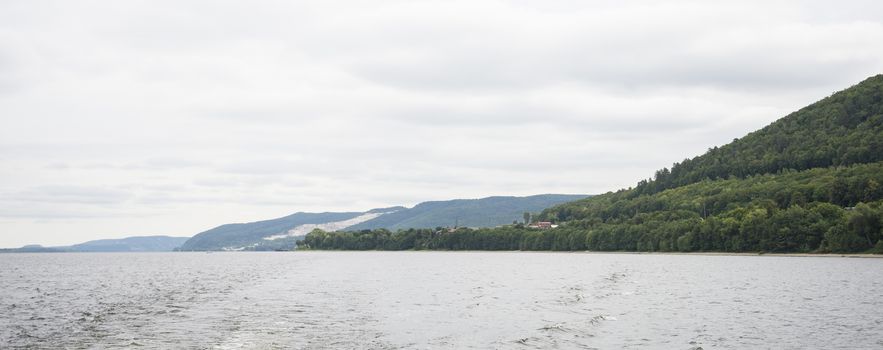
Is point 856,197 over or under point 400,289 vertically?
over

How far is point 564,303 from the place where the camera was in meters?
71.3

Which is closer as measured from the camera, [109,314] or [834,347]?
[834,347]

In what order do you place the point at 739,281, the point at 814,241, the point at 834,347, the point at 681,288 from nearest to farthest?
the point at 834,347 → the point at 681,288 → the point at 739,281 → the point at 814,241

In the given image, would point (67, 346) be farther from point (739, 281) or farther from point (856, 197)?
point (856, 197)

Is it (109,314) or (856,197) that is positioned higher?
(856,197)

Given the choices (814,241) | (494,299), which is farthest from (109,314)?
(814,241)

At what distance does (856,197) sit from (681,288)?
423 ft

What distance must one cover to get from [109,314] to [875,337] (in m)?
54.2

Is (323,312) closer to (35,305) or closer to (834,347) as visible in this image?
(35,305)

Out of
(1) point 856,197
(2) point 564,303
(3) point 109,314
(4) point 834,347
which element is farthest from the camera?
(1) point 856,197

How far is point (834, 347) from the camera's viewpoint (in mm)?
42156

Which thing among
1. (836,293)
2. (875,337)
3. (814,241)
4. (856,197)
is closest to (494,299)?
(836,293)

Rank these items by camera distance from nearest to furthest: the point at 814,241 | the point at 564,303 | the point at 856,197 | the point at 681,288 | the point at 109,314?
the point at 109,314, the point at 564,303, the point at 681,288, the point at 814,241, the point at 856,197

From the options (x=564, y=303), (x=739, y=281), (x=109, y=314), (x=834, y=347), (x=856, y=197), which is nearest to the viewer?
(x=834, y=347)
